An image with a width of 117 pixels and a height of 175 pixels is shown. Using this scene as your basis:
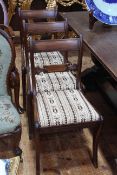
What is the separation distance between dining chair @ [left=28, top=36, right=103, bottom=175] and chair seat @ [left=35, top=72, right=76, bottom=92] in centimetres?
1

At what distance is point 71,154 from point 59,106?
1.42ft

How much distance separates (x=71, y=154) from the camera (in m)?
2.06

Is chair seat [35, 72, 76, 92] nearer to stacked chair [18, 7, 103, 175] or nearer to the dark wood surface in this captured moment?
stacked chair [18, 7, 103, 175]

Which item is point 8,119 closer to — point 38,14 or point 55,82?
point 55,82

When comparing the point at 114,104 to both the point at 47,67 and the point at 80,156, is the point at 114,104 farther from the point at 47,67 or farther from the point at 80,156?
the point at 47,67

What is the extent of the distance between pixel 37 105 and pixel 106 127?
77 centimetres

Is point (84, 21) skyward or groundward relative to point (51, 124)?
skyward

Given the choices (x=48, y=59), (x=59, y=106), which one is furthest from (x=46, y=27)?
(x=59, y=106)

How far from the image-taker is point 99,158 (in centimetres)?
203

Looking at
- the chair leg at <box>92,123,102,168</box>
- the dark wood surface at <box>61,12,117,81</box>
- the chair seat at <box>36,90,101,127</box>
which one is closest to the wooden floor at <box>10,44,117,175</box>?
the chair leg at <box>92,123,102,168</box>

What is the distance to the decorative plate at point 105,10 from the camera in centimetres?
235

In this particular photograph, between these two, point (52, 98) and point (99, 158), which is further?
point (99, 158)

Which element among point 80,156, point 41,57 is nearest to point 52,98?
point 80,156

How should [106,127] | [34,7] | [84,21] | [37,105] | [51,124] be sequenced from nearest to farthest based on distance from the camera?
[51,124], [37,105], [106,127], [84,21], [34,7]
